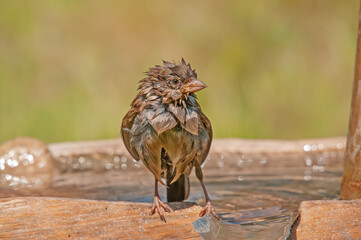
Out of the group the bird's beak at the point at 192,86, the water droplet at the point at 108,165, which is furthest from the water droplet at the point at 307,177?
the bird's beak at the point at 192,86

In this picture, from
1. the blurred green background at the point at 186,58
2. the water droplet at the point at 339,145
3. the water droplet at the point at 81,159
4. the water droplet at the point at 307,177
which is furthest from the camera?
the blurred green background at the point at 186,58

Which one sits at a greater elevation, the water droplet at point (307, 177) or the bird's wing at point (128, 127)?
the bird's wing at point (128, 127)

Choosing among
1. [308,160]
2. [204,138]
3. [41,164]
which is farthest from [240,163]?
[204,138]

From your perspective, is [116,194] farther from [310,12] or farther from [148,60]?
[310,12]

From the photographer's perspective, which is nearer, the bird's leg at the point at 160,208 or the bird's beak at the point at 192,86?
the bird's leg at the point at 160,208

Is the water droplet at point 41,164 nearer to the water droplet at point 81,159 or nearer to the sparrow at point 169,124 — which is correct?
the water droplet at point 81,159

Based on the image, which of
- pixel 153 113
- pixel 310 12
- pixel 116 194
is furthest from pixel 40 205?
pixel 310 12

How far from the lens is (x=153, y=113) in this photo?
3.29 m

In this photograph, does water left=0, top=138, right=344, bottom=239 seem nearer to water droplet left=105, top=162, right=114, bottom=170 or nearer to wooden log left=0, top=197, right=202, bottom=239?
water droplet left=105, top=162, right=114, bottom=170

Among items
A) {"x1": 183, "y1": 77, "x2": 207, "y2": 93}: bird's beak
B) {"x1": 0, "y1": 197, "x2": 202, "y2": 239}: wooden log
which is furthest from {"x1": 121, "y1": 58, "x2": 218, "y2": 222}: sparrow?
{"x1": 0, "y1": 197, "x2": 202, "y2": 239}: wooden log

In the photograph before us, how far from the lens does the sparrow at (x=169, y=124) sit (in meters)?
3.26

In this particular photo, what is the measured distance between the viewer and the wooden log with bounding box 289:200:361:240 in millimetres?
2842

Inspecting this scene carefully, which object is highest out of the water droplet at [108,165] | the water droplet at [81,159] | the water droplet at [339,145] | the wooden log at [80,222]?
the wooden log at [80,222]

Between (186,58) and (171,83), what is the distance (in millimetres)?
4773
